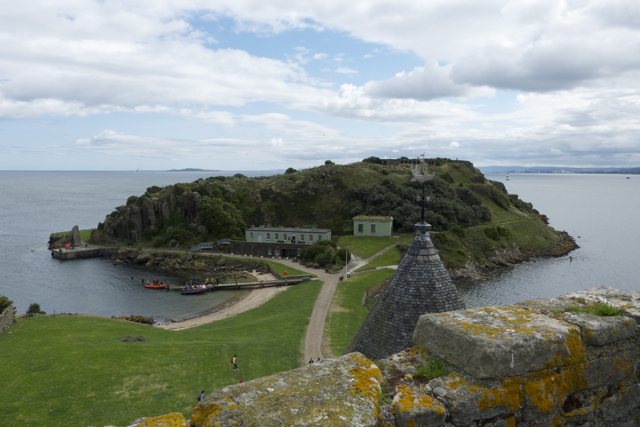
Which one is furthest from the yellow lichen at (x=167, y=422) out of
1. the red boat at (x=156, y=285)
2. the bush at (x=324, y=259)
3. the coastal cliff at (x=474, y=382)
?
the red boat at (x=156, y=285)

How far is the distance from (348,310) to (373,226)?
3419cm

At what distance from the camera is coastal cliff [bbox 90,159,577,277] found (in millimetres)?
74500

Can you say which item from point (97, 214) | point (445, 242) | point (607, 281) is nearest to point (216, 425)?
point (445, 242)

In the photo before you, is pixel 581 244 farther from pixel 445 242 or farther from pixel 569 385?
pixel 569 385

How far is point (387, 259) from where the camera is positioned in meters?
60.1

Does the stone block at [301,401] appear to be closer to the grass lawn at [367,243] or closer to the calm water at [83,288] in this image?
the calm water at [83,288]

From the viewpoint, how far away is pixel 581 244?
8712 cm

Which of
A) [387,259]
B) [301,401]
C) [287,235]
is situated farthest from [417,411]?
[287,235]

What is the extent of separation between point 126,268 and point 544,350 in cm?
7715

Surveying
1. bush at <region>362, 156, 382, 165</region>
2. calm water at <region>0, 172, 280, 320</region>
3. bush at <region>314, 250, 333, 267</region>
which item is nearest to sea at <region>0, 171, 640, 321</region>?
calm water at <region>0, 172, 280, 320</region>

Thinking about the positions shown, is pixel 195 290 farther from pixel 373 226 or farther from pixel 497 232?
pixel 497 232

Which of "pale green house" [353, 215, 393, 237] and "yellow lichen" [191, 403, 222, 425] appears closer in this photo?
"yellow lichen" [191, 403, 222, 425]

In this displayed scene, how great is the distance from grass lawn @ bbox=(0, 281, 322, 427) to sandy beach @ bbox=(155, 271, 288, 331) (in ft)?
16.2

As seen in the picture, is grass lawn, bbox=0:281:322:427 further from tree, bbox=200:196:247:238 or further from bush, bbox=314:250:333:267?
tree, bbox=200:196:247:238
